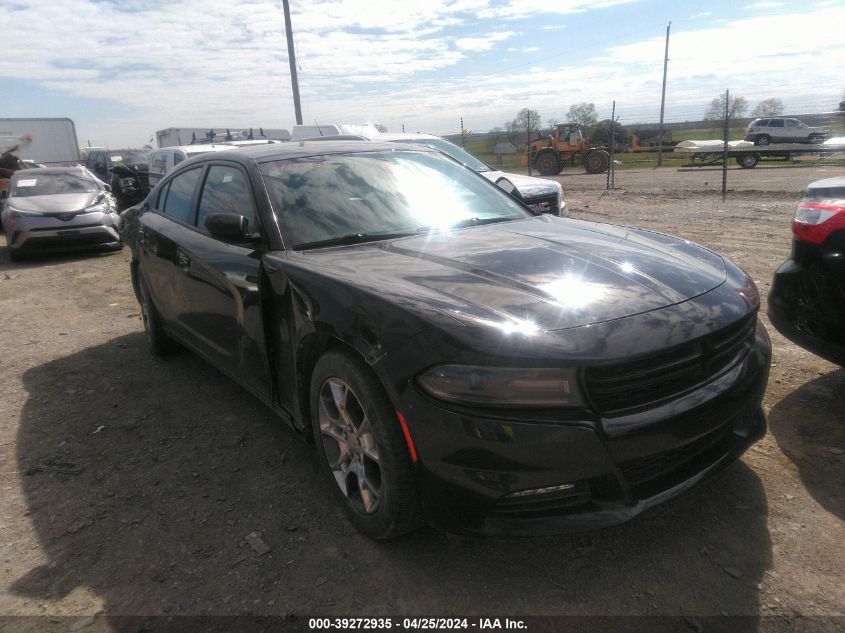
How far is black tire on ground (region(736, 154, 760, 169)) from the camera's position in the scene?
23.9 m

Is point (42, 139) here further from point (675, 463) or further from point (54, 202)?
point (675, 463)

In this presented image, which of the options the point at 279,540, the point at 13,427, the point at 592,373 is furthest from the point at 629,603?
the point at 13,427

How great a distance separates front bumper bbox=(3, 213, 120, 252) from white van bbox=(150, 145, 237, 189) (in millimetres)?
1462

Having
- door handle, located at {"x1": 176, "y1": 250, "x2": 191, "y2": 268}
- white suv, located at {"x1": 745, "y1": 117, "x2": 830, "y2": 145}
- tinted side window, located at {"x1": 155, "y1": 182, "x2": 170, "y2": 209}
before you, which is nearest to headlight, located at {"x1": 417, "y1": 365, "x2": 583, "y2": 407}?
door handle, located at {"x1": 176, "y1": 250, "x2": 191, "y2": 268}

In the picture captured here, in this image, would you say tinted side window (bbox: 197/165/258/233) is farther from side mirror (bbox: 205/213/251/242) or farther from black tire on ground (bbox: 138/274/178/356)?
black tire on ground (bbox: 138/274/178/356)

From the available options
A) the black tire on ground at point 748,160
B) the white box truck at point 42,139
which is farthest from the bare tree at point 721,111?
the white box truck at point 42,139

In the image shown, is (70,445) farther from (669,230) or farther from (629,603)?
(669,230)

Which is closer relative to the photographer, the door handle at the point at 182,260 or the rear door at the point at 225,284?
the rear door at the point at 225,284

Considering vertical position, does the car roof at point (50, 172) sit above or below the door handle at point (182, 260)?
above

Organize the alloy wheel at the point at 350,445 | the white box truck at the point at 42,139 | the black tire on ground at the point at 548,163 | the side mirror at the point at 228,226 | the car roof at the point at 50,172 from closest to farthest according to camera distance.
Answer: the alloy wheel at the point at 350,445 → the side mirror at the point at 228,226 → the car roof at the point at 50,172 → the white box truck at the point at 42,139 → the black tire on ground at the point at 548,163

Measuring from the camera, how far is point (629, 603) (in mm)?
2066

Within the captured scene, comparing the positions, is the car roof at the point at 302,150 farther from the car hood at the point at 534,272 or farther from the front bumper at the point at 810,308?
the front bumper at the point at 810,308

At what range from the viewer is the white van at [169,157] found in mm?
11234

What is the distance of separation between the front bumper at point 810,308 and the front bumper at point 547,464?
123 cm
